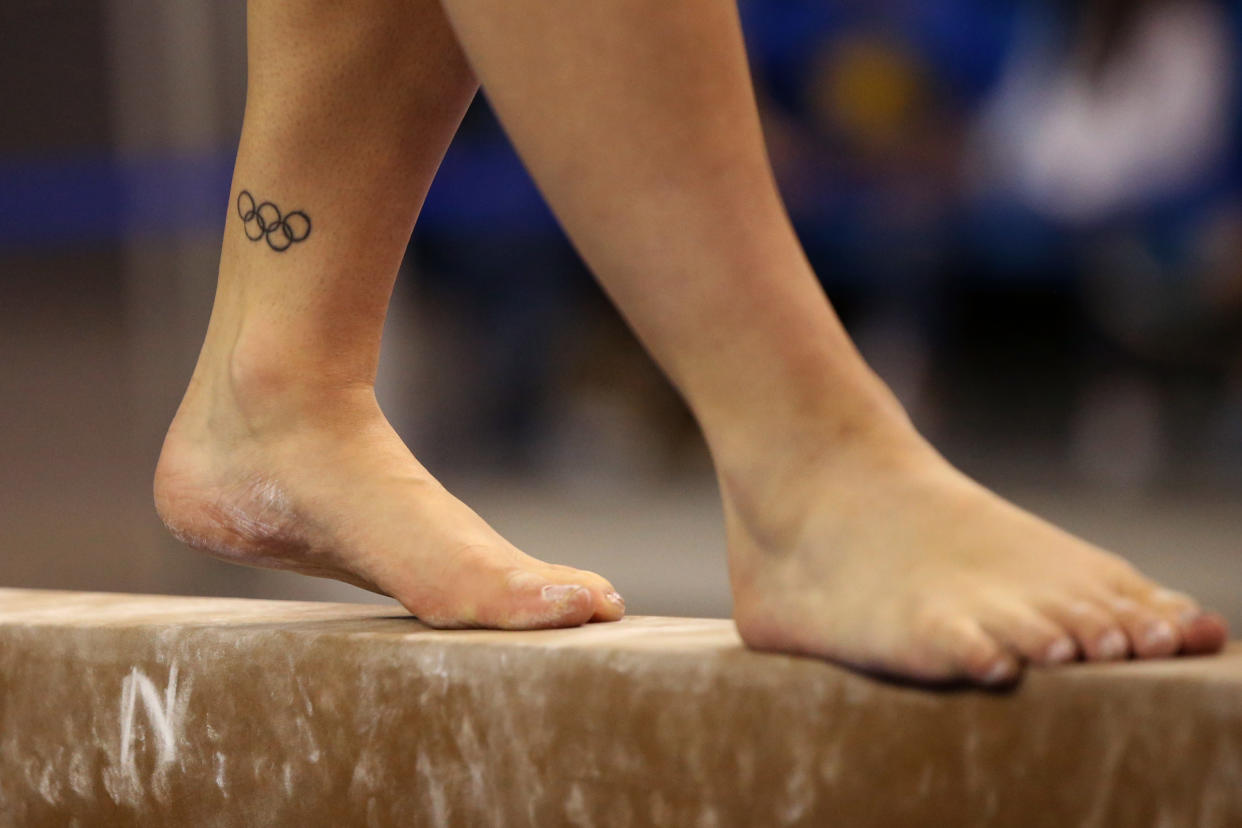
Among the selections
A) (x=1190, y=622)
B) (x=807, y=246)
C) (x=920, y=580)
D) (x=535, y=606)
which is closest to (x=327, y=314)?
(x=535, y=606)

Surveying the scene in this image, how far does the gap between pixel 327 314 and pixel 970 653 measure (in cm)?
52

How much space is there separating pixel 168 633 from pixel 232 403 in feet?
0.57

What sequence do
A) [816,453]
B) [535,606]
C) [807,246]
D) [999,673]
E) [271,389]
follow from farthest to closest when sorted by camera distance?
1. [807,246]
2. [271,389]
3. [535,606]
4. [816,453]
5. [999,673]

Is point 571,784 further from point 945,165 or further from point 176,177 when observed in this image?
point 176,177

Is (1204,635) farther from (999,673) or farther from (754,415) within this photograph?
(754,415)


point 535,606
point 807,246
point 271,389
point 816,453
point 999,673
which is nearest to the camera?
point 999,673

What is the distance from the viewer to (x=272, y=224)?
0.89m

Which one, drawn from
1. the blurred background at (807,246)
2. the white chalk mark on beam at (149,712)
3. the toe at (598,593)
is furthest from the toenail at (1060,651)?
the blurred background at (807,246)

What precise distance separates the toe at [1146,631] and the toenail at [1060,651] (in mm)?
→ 32

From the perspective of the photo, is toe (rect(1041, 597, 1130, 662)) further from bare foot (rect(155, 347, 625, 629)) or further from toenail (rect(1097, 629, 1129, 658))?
bare foot (rect(155, 347, 625, 629))

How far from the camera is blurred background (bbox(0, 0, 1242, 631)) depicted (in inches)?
121

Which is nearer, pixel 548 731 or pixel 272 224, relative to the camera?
pixel 548 731

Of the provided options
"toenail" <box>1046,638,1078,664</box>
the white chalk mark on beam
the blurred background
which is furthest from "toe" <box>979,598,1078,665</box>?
the blurred background

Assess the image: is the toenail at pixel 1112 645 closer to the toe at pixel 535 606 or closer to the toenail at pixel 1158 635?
the toenail at pixel 1158 635
